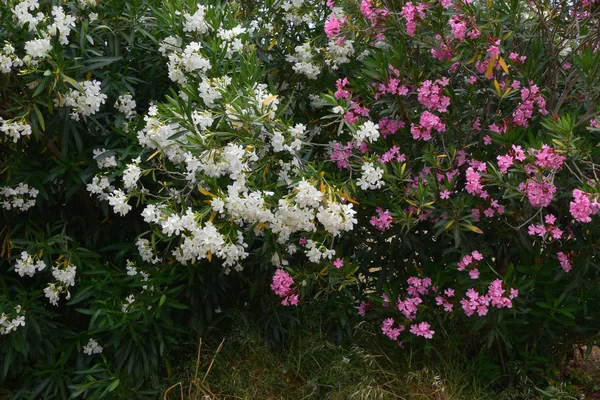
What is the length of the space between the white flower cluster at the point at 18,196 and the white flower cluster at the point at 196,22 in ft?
3.53

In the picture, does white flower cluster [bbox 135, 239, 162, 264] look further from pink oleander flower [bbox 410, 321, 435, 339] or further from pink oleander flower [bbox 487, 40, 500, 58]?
pink oleander flower [bbox 487, 40, 500, 58]

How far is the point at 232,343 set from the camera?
13.4 feet

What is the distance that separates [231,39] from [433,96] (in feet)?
3.26

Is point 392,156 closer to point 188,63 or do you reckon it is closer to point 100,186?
point 188,63

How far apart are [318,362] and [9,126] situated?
1.87m

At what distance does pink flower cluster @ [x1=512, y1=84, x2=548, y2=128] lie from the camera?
3.64m

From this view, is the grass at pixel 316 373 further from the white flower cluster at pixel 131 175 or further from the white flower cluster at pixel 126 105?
the white flower cluster at pixel 126 105

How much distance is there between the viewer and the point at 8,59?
10.9 feet

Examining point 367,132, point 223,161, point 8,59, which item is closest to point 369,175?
point 367,132

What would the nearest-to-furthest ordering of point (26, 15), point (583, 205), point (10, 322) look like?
point (583, 205) → point (26, 15) → point (10, 322)

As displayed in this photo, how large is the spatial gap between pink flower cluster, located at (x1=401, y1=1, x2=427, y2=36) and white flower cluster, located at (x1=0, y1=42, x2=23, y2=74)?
66.4 inches

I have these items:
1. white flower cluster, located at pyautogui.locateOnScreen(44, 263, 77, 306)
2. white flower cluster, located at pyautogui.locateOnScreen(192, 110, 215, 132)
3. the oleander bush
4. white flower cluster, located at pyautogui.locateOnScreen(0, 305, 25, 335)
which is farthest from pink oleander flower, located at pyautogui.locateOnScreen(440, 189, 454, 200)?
white flower cluster, located at pyautogui.locateOnScreen(0, 305, 25, 335)

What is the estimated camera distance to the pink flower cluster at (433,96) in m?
3.58

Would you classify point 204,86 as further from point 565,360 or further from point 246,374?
point 565,360
